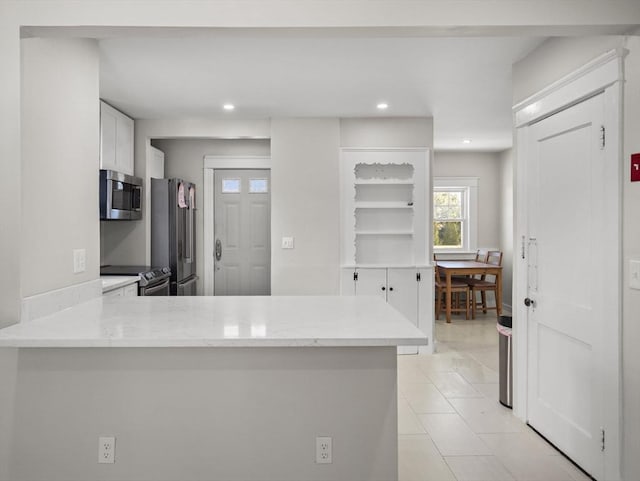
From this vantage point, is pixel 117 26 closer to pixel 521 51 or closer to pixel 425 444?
pixel 521 51

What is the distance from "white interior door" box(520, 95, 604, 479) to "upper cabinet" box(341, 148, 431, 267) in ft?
6.40

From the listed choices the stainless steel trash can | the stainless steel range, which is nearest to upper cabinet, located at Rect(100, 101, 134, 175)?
the stainless steel range

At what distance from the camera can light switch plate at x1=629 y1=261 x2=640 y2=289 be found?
203 cm

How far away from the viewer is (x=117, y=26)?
188 cm

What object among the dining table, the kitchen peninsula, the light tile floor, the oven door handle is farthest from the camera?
the dining table

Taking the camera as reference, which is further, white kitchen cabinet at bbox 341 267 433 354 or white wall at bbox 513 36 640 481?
white kitchen cabinet at bbox 341 267 433 354

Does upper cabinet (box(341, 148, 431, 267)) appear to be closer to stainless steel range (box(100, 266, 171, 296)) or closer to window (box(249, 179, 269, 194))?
window (box(249, 179, 269, 194))

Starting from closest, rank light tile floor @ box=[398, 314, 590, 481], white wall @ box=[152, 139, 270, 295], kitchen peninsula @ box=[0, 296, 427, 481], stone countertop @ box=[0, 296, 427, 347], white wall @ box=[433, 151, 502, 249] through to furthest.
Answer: stone countertop @ box=[0, 296, 427, 347] → kitchen peninsula @ box=[0, 296, 427, 481] → light tile floor @ box=[398, 314, 590, 481] → white wall @ box=[152, 139, 270, 295] → white wall @ box=[433, 151, 502, 249]

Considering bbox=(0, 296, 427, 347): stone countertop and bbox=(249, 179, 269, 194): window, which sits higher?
bbox=(249, 179, 269, 194): window

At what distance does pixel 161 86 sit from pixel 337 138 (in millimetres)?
1850

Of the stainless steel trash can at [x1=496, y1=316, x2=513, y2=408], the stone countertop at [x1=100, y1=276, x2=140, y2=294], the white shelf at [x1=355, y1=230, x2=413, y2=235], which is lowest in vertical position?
the stainless steel trash can at [x1=496, y1=316, x2=513, y2=408]

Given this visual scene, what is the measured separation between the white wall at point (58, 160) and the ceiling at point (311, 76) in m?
0.52

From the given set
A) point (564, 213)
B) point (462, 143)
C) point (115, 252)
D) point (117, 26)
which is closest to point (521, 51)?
point (564, 213)

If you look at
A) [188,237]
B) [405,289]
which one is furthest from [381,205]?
[188,237]
